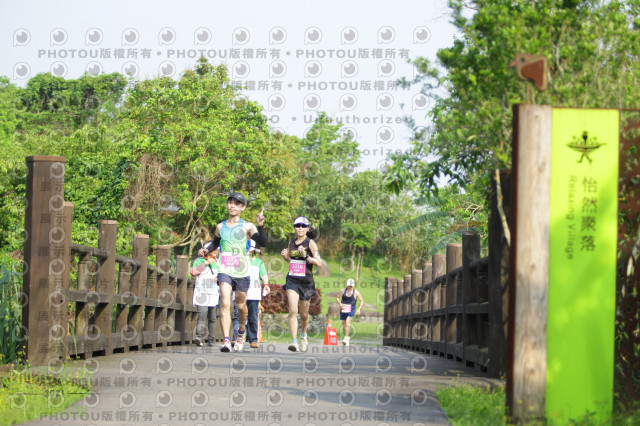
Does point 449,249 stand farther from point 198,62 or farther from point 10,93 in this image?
point 10,93

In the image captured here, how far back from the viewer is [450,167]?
846 cm

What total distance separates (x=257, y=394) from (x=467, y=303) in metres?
3.99

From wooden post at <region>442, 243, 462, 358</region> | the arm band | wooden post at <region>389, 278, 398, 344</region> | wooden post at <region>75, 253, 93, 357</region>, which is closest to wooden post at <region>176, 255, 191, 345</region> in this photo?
the arm band

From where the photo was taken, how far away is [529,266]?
503 cm

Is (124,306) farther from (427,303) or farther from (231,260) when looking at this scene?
(427,303)

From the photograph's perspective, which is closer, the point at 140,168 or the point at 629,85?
the point at 629,85

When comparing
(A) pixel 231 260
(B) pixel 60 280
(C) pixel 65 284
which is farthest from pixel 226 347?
(B) pixel 60 280

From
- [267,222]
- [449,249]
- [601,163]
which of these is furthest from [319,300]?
[601,163]

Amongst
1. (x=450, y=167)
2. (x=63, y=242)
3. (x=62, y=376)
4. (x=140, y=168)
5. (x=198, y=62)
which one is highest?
(x=198, y=62)

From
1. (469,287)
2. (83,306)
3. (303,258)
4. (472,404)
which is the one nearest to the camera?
(472,404)

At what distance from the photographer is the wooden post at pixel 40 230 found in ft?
26.5

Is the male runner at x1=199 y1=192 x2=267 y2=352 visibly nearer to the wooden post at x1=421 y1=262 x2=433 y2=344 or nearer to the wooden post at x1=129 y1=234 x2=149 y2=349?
the wooden post at x1=129 y1=234 x2=149 y2=349

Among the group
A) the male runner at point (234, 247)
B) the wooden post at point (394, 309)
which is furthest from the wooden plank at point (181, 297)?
the wooden post at point (394, 309)

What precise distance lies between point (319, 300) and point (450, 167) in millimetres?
37954
